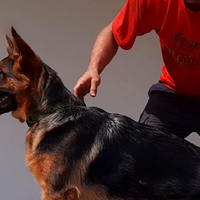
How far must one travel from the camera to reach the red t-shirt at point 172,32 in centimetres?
153

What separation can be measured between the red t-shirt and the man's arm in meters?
0.05

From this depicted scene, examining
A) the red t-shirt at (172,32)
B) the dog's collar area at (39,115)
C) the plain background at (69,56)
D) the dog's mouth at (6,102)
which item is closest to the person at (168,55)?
the red t-shirt at (172,32)

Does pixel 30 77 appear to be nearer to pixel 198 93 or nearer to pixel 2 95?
pixel 2 95

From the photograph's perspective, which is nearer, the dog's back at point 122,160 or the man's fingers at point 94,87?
the dog's back at point 122,160

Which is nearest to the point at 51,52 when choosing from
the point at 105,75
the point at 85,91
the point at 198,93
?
the point at 105,75

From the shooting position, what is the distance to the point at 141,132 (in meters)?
1.40

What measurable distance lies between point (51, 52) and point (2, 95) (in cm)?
111

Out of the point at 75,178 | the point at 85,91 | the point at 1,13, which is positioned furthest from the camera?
the point at 1,13

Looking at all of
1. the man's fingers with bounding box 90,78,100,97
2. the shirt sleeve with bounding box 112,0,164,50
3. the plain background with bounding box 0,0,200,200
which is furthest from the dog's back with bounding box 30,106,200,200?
the plain background with bounding box 0,0,200,200

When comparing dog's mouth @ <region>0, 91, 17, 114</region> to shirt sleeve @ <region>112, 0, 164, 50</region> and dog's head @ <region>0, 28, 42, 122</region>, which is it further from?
shirt sleeve @ <region>112, 0, 164, 50</region>

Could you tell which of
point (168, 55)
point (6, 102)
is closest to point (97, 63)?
point (168, 55)

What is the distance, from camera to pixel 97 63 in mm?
1653

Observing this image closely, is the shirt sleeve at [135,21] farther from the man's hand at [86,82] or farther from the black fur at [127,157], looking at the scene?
the black fur at [127,157]

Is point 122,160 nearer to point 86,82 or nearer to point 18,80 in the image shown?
point 86,82
